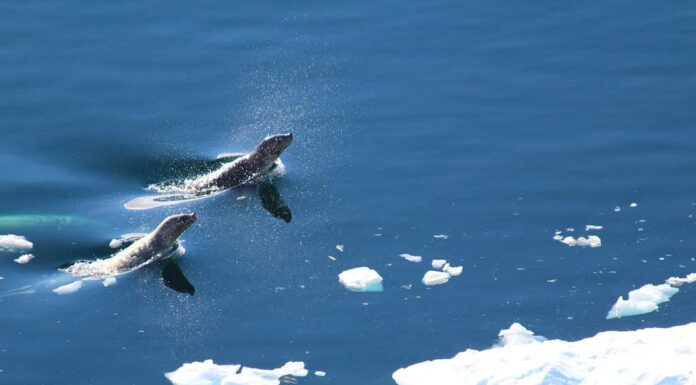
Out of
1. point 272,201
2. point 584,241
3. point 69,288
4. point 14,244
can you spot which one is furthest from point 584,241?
point 14,244

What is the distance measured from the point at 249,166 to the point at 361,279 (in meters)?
3.56

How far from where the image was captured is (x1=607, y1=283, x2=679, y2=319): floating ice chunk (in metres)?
Result: 14.1

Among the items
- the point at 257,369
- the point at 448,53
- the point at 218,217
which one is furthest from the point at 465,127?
the point at 257,369

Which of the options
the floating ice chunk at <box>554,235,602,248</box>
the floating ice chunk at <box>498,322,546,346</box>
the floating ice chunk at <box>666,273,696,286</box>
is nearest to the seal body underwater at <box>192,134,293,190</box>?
the floating ice chunk at <box>554,235,602,248</box>

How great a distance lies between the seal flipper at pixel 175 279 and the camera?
1510 centimetres

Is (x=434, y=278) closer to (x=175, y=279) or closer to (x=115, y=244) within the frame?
(x=175, y=279)

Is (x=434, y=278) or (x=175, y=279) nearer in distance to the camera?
(x=434, y=278)

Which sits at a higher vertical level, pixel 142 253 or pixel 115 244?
pixel 115 244

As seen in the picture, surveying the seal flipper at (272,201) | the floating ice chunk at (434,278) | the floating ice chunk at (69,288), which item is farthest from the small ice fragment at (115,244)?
the floating ice chunk at (434,278)

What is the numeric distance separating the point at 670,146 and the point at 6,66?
31.0 ft

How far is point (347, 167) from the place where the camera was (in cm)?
1756

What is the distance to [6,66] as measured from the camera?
2088 centimetres

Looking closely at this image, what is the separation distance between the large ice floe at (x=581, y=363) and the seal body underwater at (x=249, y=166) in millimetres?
5080

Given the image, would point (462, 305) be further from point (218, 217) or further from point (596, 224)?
point (218, 217)
